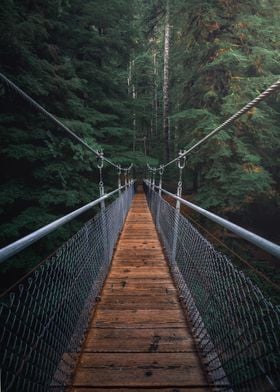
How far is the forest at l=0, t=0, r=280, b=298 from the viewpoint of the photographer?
20.7ft

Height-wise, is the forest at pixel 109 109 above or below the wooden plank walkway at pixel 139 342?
above

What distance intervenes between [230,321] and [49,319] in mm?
886

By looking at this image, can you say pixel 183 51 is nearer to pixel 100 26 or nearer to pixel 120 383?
pixel 100 26

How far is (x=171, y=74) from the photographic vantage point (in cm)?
1808

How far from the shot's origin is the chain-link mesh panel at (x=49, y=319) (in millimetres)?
1072

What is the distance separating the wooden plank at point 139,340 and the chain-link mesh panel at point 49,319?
111mm

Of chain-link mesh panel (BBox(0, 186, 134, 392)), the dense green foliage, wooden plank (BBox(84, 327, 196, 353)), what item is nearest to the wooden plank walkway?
wooden plank (BBox(84, 327, 196, 353))

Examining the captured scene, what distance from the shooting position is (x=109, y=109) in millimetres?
10133

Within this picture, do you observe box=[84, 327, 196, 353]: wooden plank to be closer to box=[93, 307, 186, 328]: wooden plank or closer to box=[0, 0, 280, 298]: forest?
box=[93, 307, 186, 328]: wooden plank

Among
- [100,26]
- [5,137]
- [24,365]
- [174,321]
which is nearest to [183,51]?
[100,26]

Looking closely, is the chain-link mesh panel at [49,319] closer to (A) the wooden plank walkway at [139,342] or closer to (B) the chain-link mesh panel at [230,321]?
(A) the wooden plank walkway at [139,342]

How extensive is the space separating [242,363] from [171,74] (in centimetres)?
1865

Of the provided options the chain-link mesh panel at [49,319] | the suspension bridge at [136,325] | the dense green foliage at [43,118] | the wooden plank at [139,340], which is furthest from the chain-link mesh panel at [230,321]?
the dense green foliage at [43,118]

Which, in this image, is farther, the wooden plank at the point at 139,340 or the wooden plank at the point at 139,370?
the wooden plank at the point at 139,340
